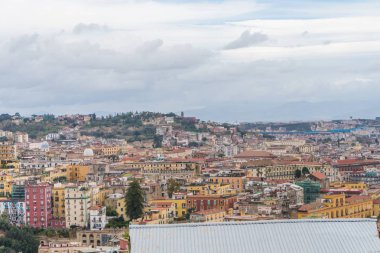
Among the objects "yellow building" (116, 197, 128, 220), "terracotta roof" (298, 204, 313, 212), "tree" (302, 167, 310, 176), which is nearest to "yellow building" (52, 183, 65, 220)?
"yellow building" (116, 197, 128, 220)

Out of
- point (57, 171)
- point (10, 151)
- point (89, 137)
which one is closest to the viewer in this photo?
point (57, 171)

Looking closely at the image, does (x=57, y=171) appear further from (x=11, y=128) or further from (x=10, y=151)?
(x=11, y=128)

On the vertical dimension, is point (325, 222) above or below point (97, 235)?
above

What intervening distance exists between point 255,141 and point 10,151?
166ft

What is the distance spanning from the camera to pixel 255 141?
123812 mm

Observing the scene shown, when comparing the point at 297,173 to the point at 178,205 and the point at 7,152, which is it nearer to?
the point at 178,205

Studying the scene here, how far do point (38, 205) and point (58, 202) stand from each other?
104 centimetres

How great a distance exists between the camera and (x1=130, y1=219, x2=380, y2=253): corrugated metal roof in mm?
16359

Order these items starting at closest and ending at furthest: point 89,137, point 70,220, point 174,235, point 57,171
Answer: point 174,235
point 70,220
point 57,171
point 89,137

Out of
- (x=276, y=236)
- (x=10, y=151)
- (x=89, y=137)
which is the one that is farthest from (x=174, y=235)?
(x=89, y=137)

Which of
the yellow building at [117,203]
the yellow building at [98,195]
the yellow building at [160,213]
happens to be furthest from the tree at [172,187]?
the yellow building at [160,213]

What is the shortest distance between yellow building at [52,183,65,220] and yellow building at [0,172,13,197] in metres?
3.96

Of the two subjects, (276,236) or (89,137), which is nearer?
(276,236)

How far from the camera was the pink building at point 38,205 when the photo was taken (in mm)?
49094
